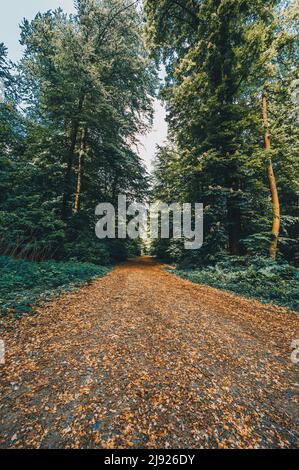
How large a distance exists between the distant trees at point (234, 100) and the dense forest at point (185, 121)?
Result: 65 mm

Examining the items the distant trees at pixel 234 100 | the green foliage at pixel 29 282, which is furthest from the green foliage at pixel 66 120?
the distant trees at pixel 234 100

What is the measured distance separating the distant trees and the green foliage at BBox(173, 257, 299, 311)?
1.20 metres

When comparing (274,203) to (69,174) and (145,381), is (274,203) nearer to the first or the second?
(145,381)

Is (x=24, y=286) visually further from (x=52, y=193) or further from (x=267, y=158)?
(x=267, y=158)

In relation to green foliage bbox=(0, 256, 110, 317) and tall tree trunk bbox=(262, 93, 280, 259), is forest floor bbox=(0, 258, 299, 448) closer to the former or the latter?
green foliage bbox=(0, 256, 110, 317)

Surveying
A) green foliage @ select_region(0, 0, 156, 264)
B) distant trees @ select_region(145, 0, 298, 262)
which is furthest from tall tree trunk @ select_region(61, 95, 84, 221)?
distant trees @ select_region(145, 0, 298, 262)

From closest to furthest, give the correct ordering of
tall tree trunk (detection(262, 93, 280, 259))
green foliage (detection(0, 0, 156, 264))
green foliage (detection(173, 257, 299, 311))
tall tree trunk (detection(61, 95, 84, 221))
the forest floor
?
the forest floor → green foliage (detection(173, 257, 299, 311)) → green foliage (detection(0, 0, 156, 264)) → tall tree trunk (detection(262, 93, 280, 259)) → tall tree trunk (detection(61, 95, 84, 221))

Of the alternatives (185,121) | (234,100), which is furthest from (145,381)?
(234,100)

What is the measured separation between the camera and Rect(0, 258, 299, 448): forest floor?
1883 millimetres

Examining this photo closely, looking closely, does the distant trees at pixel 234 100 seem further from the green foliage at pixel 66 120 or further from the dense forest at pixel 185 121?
the green foliage at pixel 66 120

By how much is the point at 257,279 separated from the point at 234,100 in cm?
961

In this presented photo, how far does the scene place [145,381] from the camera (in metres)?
2.55

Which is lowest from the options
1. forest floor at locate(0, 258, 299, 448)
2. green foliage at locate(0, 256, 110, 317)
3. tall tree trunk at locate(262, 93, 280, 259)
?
forest floor at locate(0, 258, 299, 448)
